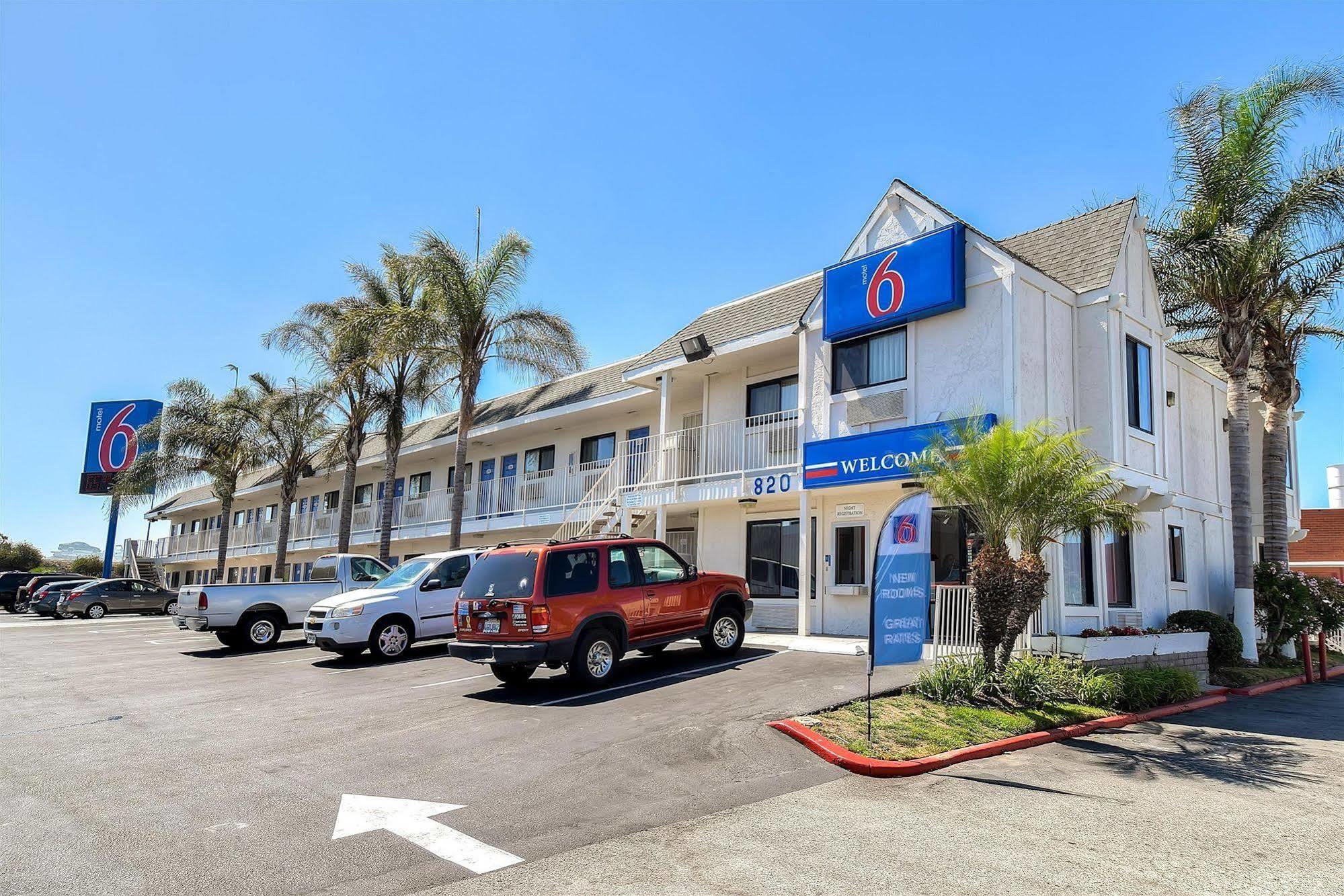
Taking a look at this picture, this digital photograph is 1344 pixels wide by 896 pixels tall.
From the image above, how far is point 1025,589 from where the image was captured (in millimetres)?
10508

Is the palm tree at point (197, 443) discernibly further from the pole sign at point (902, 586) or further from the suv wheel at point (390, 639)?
the pole sign at point (902, 586)

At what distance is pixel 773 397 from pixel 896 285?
459 centimetres

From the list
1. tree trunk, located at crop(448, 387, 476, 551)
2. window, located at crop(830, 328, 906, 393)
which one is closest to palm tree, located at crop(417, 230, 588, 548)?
tree trunk, located at crop(448, 387, 476, 551)

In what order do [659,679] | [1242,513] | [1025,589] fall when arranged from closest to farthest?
[1025,589] < [659,679] < [1242,513]

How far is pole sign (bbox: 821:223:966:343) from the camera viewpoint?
14484 mm

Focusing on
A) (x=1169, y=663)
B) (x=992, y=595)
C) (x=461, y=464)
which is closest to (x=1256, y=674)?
(x=1169, y=663)

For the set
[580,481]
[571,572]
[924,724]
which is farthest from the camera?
[580,481]

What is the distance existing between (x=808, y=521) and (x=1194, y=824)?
9589mm

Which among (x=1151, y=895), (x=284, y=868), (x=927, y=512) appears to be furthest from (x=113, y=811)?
(x=927, y=512)

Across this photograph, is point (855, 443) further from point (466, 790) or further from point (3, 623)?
point (3, 623)

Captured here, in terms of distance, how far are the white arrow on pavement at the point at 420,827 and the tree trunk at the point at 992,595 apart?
692 centimetres

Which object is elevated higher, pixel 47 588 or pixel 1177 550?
pixel 1177 550

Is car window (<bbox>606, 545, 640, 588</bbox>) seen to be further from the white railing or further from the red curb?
the white railing

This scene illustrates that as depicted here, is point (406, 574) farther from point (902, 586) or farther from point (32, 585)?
point (32, 585)
